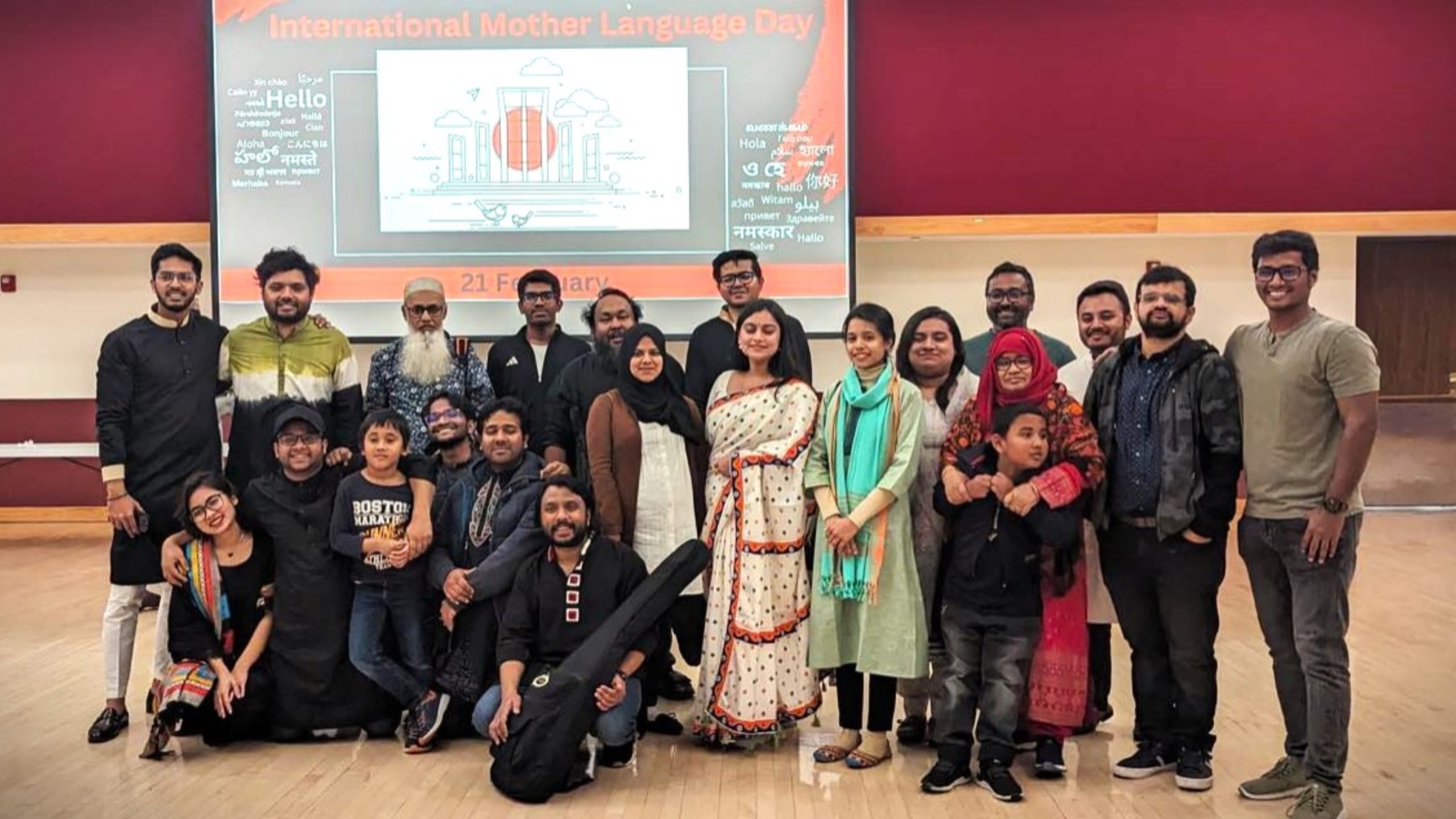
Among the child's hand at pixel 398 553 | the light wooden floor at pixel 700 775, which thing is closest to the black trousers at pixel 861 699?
the light wooden floor at pixel 700 775

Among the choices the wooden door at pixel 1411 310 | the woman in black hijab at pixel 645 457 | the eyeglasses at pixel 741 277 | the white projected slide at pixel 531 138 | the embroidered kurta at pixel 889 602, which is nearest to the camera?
the embroidered kurta at pixel 889 602

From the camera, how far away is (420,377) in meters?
4.34

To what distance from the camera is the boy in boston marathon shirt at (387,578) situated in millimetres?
3678

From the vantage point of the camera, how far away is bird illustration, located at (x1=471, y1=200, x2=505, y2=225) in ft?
22.5

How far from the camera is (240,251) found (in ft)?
22.4

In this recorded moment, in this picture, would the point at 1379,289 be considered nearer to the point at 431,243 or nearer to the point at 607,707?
the point at 431,243

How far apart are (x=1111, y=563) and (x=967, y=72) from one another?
5037 mm

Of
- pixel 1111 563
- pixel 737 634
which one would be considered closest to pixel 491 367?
pixel 737 634

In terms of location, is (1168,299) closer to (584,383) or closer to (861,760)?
(861,760)

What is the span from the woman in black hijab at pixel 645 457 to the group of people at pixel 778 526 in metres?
0.01

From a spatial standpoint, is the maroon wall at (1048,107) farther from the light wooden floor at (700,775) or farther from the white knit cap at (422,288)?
the light wooden floor at (700,775)

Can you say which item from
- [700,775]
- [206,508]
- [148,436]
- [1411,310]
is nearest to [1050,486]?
[700,775]

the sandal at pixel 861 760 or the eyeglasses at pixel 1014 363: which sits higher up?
the eyeglasses at pixel 1014 363

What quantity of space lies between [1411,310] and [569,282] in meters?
5.98
